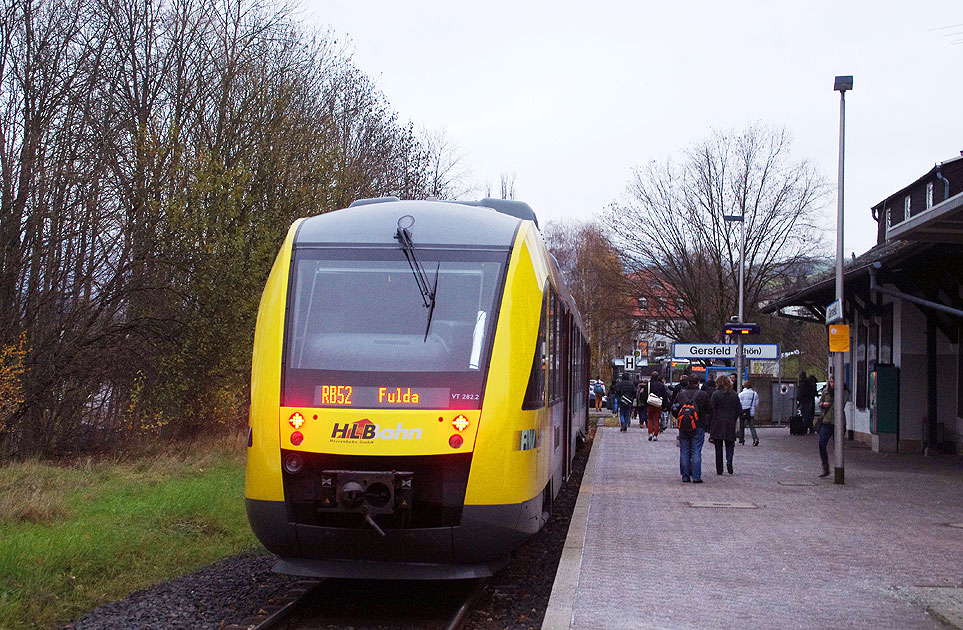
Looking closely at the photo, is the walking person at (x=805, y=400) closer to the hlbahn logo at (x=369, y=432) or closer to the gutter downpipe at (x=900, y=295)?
the gutter downpipe at (x=900, y=295)

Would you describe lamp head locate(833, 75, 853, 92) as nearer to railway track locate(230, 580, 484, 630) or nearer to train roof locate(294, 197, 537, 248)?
train roof locate(294, 197, 537, 248)

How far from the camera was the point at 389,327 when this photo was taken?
8094 millimetres

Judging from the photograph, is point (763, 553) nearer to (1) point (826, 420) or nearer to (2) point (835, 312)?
(2) point (835, 312)

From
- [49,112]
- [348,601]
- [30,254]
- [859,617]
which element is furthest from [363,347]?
[49,112]

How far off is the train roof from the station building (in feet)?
34.1

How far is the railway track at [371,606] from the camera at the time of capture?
7551 mm

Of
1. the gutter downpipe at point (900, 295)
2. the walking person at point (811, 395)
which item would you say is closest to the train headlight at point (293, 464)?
the gutter downpipe at point (900, 295)

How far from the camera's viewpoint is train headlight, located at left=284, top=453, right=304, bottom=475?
7.60 metres

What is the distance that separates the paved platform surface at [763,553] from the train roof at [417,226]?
2684mm

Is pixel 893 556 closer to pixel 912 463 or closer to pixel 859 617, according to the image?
pixel 859 617

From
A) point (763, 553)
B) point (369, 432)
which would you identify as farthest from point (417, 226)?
point (763, 553)

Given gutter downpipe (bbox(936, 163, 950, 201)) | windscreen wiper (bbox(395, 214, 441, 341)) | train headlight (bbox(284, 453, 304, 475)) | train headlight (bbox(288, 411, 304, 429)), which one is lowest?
train headlight (bbox(284, 453, 304, 475))

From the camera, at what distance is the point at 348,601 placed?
27.9 ft

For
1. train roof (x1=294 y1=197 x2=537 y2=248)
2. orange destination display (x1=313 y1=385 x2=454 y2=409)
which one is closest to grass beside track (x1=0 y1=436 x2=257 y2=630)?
orange destination display (x1=313 y1=385 x2=454 y2=409)
